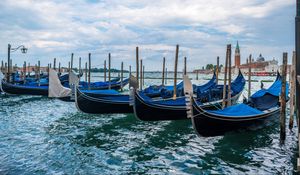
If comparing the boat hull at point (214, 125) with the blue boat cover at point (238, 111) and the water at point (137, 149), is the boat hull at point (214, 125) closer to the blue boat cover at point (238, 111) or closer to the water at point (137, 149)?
the blue boat cover at point (238, 111)

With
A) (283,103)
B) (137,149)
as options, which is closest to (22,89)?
(137,149)

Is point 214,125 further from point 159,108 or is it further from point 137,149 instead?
point 159,108

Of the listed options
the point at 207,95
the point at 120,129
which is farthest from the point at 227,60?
the point at 120,129

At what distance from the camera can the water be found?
6.00m

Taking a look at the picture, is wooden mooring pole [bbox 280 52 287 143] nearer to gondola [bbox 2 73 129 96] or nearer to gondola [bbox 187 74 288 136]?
gondola [bbox 187 74 288 136]

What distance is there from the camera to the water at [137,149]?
600 centimetres

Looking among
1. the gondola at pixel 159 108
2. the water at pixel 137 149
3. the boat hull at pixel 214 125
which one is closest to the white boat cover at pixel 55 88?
the water at pixel 137 149

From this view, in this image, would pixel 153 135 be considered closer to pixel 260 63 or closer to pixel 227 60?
pixel 227 60

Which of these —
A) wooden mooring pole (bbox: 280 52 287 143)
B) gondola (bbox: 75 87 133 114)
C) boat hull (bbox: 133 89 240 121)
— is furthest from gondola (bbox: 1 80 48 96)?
wooden mooring pole (bbox: 280 52 287 143)

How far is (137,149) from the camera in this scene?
7402 millimetres

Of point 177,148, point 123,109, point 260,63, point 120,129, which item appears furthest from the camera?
point 260,63

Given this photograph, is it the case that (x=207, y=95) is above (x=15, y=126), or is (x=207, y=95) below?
above

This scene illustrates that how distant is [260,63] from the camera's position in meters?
98.5

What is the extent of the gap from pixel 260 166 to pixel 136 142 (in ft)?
10.3
